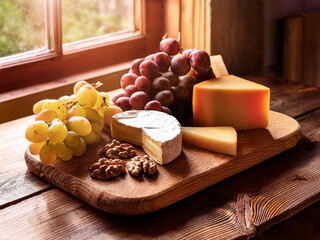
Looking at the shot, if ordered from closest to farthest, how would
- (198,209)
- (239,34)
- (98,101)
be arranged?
(198,209)
(98,101)
(239,34)

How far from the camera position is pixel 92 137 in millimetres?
1194

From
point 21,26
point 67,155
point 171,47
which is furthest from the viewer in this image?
point 21,26

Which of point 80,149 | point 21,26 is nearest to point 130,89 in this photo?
point 80,149

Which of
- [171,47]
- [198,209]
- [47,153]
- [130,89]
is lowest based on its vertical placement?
[198,209]

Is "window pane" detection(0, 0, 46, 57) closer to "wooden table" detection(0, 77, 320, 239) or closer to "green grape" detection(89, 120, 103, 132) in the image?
"wooden table" detection(0, 77, 320, 239)

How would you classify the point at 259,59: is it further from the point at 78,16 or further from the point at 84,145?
the point at 84,145

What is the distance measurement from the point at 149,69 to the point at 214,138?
0.28 meters

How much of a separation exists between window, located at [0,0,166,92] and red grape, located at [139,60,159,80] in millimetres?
540

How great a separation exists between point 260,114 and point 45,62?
2.77ft

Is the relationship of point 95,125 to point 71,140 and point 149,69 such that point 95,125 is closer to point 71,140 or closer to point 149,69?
point 71,140

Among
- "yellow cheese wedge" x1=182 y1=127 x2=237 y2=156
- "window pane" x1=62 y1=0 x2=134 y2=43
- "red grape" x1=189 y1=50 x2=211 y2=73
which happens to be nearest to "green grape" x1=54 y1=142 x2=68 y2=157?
"yellow cheese wedge" x1=182 y1=127 x2=237 y2=156

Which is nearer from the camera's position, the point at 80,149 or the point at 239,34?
the point at 80,149

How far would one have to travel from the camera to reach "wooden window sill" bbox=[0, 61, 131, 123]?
1.55 metres

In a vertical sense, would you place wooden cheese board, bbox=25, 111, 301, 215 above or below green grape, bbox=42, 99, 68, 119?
below
